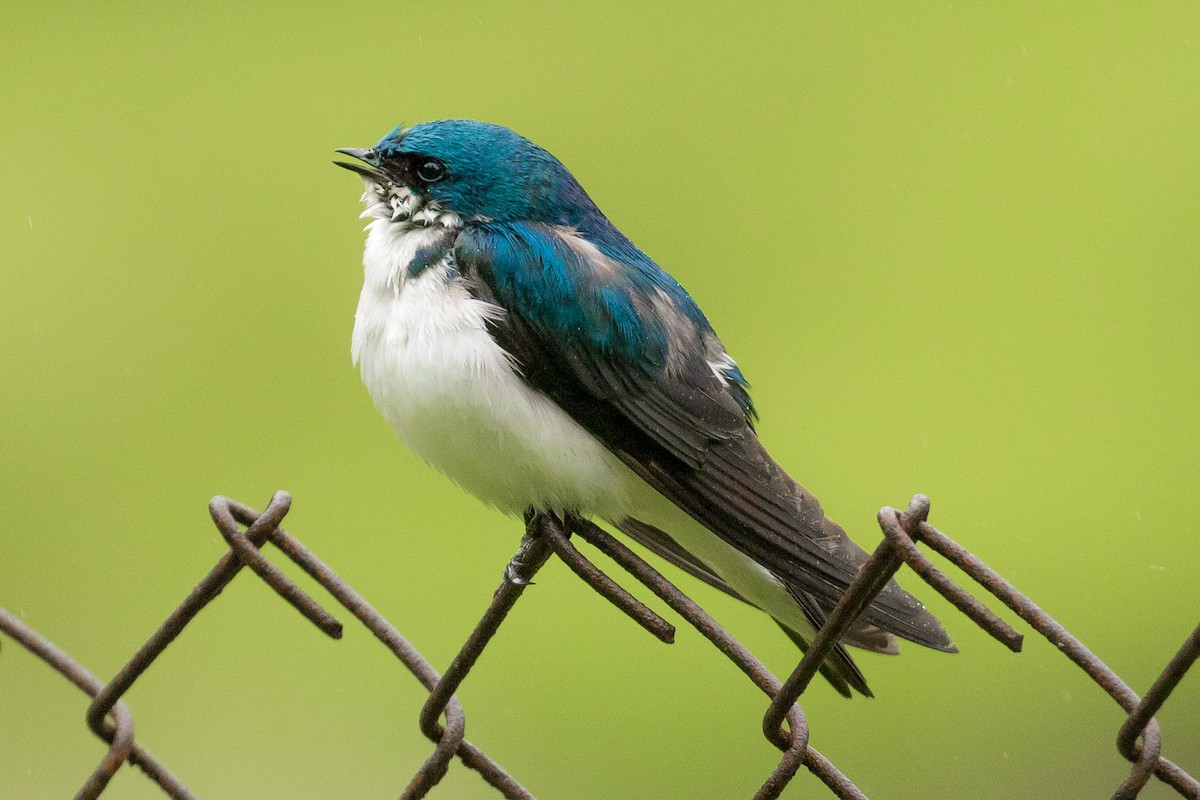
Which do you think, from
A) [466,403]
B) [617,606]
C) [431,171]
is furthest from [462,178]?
[617,606]

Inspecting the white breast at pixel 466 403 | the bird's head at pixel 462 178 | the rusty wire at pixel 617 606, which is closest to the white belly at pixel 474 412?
the white breast at pixel 466 403

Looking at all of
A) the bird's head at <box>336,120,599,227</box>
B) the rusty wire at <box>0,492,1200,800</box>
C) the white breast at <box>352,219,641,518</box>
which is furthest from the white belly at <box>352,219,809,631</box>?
the rusty wire at <box>0,492,1200,800</box>

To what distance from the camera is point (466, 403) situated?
2.07 meters

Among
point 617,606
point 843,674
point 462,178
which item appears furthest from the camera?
point 462,178

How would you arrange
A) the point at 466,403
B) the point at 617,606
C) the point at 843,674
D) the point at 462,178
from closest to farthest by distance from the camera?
the point at 617,606 < the point at 843,674 < the point at 466,403 < the point at 462,178

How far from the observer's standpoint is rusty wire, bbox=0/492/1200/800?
1.12 meters

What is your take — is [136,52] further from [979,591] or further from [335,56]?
[979,591]

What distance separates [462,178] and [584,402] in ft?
1.52

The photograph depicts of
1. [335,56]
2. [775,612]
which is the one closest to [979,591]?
[775,612]

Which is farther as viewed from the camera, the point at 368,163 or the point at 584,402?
the point at 368,163

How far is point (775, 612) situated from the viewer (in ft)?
7.06

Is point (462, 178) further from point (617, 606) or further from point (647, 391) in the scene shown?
point (617, 606)

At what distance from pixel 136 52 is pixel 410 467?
66.9 inches

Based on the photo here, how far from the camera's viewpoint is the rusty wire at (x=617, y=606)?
3.67 ft
